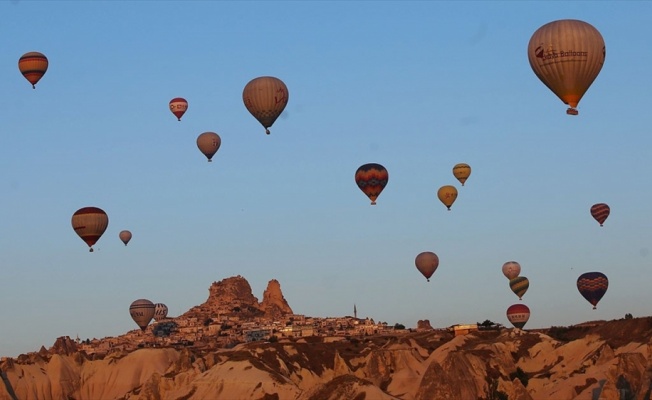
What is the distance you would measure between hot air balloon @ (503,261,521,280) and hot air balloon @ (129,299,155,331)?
52.5 metres

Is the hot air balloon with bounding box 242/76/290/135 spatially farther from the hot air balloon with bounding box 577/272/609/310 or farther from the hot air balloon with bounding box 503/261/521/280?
the hot air balloon with bounding box 503/261/521/280

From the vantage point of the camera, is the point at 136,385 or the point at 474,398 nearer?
the point at 474,398

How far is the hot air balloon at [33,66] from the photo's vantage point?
132375 mm

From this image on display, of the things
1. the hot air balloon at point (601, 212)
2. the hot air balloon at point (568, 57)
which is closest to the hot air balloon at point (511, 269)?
the hot air balloon at point (601, 212)

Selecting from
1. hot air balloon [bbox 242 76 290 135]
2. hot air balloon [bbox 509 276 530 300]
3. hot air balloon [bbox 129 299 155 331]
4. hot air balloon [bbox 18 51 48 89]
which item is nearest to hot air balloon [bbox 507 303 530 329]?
hot air balloon [bbox 509 276 530 300]

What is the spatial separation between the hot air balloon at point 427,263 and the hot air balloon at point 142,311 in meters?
46.3

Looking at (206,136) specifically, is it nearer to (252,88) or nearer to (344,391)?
(252,88)

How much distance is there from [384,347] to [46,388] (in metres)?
48.8

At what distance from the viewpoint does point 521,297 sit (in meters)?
166

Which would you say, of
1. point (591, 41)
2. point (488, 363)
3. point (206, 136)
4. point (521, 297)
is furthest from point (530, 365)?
point (591, 41)

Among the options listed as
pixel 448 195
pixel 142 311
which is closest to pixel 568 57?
pixel 448 195

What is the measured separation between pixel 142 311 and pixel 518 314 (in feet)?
182

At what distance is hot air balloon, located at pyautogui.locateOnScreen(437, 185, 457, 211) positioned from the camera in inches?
5871

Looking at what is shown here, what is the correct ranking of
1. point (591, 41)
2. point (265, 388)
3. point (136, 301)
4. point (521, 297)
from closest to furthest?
point (591, 41)
point (265, 388)
point (521, 297)
point (136, 301)
